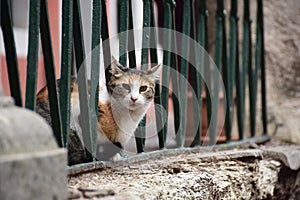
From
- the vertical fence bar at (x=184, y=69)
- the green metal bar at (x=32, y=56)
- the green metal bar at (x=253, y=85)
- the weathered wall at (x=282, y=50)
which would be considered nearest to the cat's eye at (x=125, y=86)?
the vertical fence bar at (x=184, y=69)

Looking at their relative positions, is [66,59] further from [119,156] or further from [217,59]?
[217,59]

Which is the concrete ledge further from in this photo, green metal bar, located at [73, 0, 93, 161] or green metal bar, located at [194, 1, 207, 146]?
green metal bar, located at [194, 1, 207, 146]

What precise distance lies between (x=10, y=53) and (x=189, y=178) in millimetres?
880

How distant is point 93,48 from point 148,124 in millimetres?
878

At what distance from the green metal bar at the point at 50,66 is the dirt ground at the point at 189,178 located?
0.21 metres

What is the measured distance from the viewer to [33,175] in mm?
1342

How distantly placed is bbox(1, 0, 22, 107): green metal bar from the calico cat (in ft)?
2.55

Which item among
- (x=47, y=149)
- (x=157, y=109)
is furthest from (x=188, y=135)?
(x=47, y=149)

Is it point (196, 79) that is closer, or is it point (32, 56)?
point (32, 56)

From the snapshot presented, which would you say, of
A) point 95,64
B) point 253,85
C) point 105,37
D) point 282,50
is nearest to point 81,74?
point 95,64

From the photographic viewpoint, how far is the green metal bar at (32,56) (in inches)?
76.0

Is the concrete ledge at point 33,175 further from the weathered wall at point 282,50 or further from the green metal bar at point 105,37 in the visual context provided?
the weathered wall at point 282,50

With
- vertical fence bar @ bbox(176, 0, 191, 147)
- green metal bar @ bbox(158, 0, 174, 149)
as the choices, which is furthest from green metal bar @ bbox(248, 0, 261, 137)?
green metal bar @ bbox(158, 0, 174, 149)

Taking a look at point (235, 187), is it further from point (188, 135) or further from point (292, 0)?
point (292, 0)
